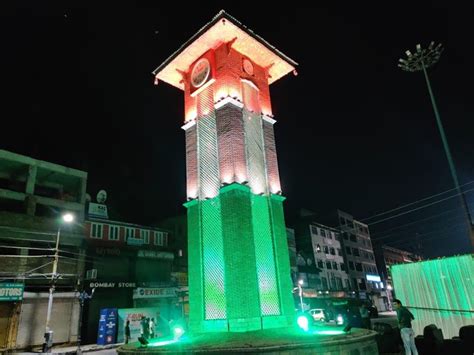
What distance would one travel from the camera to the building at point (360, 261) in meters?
57.5

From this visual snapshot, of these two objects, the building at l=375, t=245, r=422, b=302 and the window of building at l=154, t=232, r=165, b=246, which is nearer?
the window of building at l=154, t=232, r=165, b=246

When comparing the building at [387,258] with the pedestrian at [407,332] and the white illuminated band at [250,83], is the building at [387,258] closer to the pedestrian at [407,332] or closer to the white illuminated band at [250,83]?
the white illuminated band at [250,83]

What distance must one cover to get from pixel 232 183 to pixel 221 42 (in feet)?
20.9

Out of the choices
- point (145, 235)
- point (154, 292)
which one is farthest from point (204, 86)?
point (145, 235)

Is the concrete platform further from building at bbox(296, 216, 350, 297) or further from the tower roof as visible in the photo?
building at bbox(296, 216, 350, 297)

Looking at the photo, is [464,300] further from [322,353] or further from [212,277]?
[212,277]

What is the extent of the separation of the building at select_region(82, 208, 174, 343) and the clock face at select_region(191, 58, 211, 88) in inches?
720

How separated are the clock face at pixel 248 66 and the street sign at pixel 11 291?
19.4 metres

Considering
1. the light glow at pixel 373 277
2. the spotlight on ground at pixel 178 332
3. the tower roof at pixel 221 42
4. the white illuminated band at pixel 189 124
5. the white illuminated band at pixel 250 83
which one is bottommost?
the spotlight on ground at pixel 178 332

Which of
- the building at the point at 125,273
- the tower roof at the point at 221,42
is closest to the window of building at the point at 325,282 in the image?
the building at the point at 125,273

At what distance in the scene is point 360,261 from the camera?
6125 cm

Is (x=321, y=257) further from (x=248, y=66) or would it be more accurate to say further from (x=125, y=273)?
(x=248, y=66)

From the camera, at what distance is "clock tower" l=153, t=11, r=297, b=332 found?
39.5 ft

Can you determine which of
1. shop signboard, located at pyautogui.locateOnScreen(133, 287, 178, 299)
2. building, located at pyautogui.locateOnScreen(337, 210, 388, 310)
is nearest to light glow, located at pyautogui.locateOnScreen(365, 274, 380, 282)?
building, located at pyautogui.locateOnScreen(337, 210, 388, 310)
